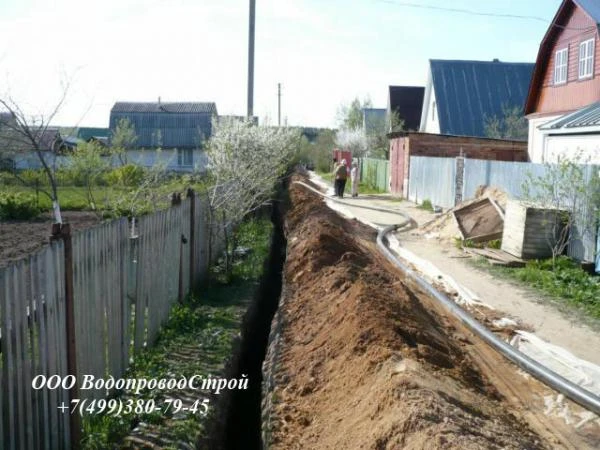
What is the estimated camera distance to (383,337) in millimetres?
5891

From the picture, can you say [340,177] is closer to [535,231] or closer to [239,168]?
[239,168]

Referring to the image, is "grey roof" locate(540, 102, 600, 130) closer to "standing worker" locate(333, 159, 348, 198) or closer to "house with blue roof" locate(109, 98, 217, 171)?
"standing worker" locate(333, 159, 348, 198)

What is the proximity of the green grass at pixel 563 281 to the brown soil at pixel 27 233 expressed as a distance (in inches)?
286

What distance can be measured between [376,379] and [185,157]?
44915 millimetres

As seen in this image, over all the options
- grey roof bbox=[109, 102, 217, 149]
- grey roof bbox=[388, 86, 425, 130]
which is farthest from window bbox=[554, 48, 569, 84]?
grey roof bbox=[109, 102, 217, 149]

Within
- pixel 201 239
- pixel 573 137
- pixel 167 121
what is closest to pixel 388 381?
pixel 201 239

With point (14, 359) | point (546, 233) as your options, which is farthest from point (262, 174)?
point (14, 359)

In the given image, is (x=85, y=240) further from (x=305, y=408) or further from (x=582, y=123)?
(x=582, y=123)

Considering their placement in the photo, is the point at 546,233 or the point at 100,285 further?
the point at 546,233

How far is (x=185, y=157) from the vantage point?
48.5 metres

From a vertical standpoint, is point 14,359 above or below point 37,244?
above

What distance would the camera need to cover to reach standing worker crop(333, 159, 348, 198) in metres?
25.2

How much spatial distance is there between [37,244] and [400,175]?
15862 millimetres

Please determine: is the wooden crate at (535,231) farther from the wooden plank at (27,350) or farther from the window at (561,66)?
the window at (561,66)
